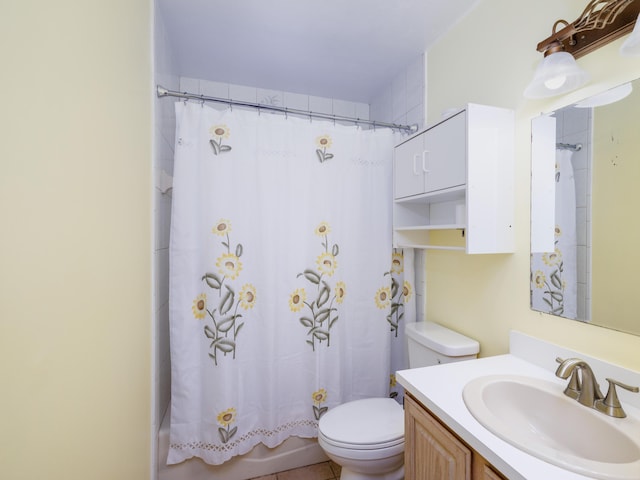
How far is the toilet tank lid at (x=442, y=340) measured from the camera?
1.33m

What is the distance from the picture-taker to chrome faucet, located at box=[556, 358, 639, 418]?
30.8 inches

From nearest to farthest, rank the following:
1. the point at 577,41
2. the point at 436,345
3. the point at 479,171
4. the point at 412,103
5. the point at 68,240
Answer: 1. the point at 68,240
2. the point at 577,41
3. the point at 479,171
4. the point at 436,345
5. the point at 412,103

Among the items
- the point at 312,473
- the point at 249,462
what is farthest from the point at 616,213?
the point at 249,462

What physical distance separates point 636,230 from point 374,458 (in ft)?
4.11

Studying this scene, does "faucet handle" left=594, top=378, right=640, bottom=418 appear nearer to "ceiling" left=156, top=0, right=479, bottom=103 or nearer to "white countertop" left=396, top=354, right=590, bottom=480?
"white countertop" left=396, top=354, right=590, bottom=480

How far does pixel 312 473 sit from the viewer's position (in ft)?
5.33

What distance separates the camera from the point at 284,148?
5.19 feet

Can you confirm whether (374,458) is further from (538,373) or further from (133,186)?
(133,186)

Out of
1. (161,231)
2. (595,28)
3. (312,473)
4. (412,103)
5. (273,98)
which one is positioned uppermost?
(273,98)

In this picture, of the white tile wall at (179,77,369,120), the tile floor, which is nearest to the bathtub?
the tile floor

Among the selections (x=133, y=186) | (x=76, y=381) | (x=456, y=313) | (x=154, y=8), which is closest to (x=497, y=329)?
(x=456, y=313)

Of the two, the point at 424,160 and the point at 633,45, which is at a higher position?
the point at 633,45

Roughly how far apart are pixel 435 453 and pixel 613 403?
51 cm

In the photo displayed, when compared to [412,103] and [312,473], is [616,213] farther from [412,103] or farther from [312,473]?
[312,473]
